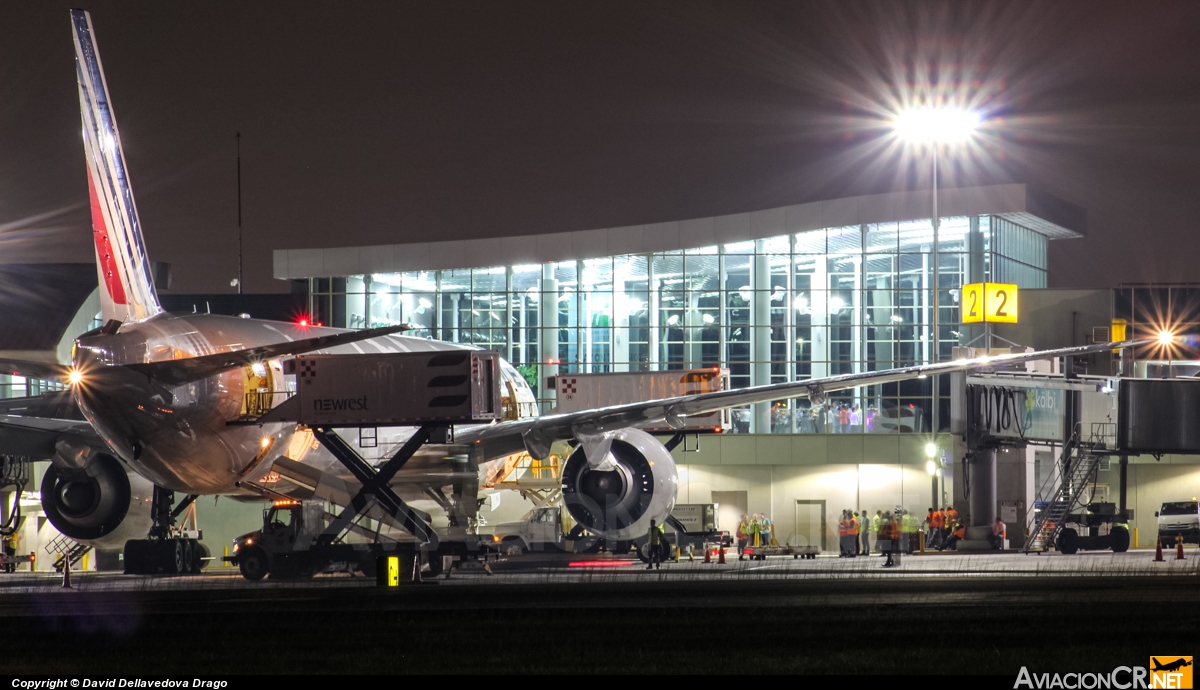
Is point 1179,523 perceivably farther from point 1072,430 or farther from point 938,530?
point 938,530

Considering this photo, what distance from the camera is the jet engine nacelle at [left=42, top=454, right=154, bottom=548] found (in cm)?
3031

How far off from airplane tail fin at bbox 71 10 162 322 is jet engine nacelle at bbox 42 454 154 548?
6.71m

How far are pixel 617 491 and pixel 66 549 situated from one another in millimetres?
19123

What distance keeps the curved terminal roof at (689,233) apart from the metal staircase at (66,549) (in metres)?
20.3

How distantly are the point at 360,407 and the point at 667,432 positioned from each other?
11665 millimetres

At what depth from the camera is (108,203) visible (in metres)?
24.7

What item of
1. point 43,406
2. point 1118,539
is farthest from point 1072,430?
point 43,406

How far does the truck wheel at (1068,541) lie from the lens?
134 feet

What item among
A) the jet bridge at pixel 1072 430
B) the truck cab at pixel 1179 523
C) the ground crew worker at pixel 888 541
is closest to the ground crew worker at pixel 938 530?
the jet bridge at pixel 1072 430

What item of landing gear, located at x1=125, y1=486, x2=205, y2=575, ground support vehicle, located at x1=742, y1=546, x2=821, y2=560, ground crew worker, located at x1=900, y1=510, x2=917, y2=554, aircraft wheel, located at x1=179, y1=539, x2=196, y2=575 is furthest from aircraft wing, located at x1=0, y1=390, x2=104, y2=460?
ground crew worker, located at x1=900, y1=510, x2=917, y2=554

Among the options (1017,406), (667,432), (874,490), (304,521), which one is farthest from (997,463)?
(304,521)

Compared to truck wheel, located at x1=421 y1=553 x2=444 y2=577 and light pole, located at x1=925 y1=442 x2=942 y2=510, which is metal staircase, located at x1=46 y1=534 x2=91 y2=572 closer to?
truck wheel, located at x1=421 y1=553 x2=444 y2=577

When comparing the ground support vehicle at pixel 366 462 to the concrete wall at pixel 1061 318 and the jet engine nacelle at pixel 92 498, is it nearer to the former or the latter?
the jet engine nacelle at pixel 92 498

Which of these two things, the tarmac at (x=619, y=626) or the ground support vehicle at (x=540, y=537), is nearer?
the tarmac at (x=619, y=626)
